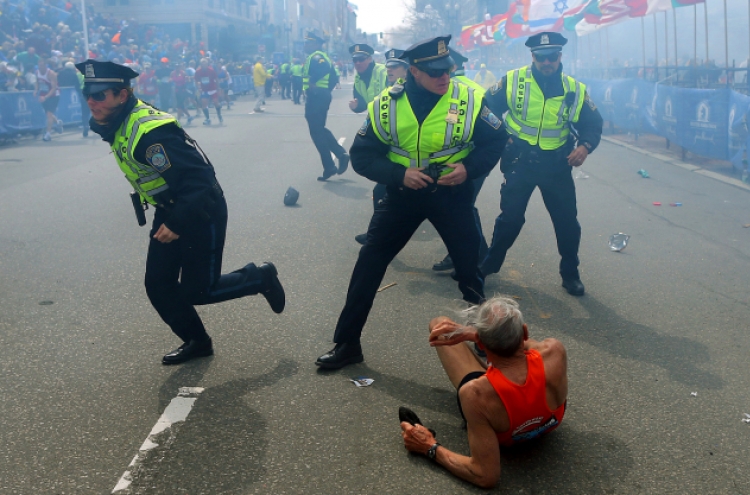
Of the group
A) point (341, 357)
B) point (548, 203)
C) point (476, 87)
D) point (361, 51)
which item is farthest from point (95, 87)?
point (361, 51)

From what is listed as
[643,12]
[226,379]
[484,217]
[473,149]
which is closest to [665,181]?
[484,217]

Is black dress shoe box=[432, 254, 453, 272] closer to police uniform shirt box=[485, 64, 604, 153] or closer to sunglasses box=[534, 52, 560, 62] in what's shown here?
police uniform shirt box=[485, 64, 604, 153]

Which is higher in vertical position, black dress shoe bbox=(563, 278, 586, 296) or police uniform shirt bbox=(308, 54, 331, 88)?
police uniform shirt bbox=(308, 54, 331, 88)

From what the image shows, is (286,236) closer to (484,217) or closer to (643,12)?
(484,217)

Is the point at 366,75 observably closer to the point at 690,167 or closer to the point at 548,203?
the point at 548,203

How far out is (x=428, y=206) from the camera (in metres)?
4.38

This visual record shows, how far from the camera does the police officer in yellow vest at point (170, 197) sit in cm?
401

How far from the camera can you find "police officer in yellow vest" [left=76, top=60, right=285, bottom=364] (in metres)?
4.01

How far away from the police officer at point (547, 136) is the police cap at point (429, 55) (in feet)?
5.98

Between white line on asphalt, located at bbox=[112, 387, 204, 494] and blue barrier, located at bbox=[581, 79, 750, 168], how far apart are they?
10.1 m

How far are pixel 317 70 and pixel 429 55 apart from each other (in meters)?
7.60

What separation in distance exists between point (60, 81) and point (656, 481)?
66.9 feet

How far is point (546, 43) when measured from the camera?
579cm

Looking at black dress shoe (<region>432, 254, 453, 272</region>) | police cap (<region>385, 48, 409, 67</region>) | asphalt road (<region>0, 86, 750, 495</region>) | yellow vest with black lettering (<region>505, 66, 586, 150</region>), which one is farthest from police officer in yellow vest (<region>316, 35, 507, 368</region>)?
police cap (<region>385, 48, 409, 67</region>)
